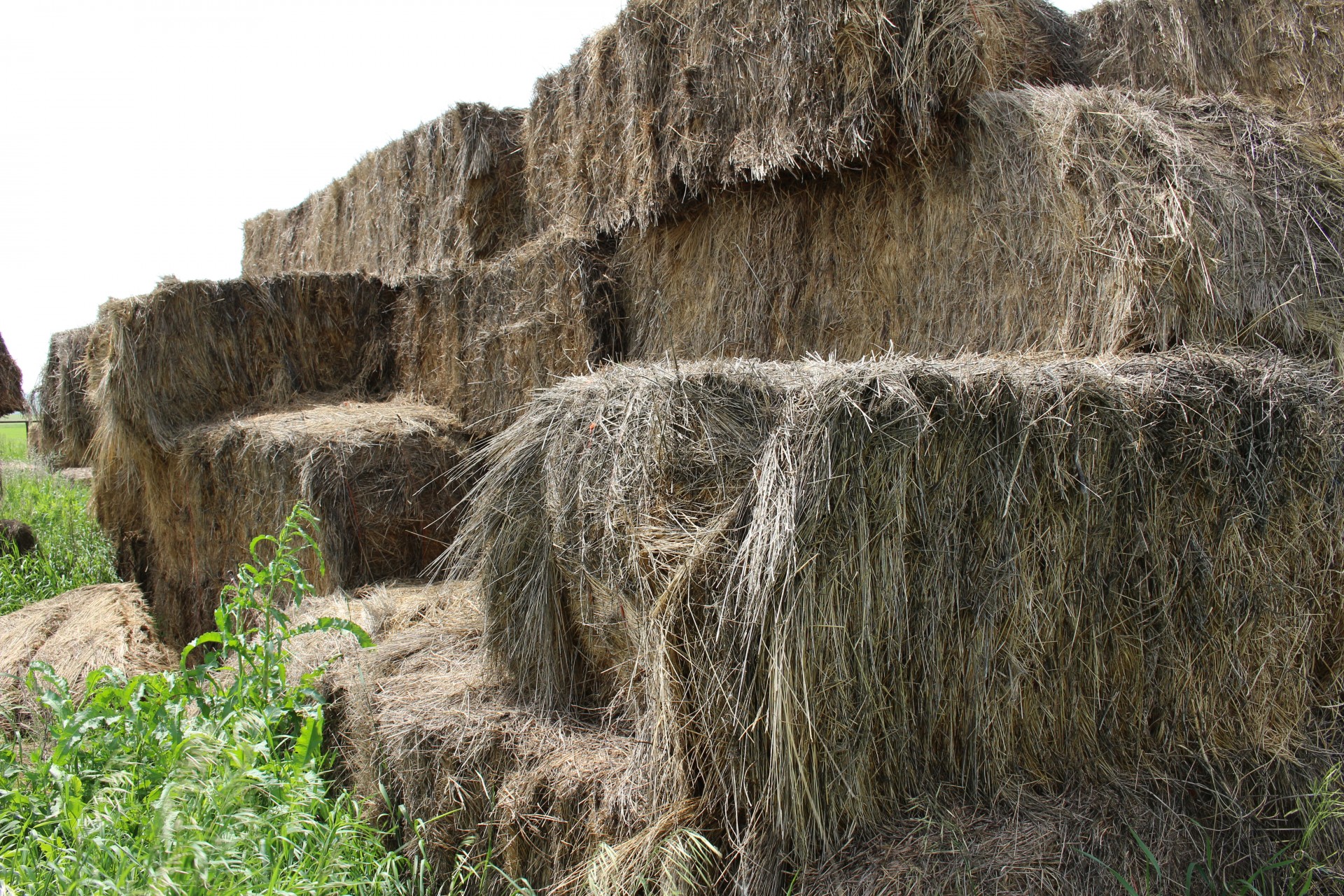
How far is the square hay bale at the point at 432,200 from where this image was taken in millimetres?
6352

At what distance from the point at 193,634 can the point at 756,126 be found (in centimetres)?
513

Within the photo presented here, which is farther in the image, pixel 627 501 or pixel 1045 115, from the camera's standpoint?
pixel 1045 115

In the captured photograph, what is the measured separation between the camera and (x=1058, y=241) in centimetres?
323

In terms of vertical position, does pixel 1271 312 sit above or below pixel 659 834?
above

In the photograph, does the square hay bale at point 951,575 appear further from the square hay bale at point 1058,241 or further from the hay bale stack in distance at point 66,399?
the hay bale stack in distance at point 66,399

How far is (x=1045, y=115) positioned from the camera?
3.29m

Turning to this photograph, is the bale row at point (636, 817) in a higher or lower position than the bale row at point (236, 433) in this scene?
lower

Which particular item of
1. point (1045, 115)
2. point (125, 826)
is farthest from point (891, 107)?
point (125, 826)

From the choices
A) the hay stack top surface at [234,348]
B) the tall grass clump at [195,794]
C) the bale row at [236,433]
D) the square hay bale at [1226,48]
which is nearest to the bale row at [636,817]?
the tall grass clump at [195,794]

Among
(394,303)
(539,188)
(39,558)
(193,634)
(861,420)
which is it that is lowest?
(193,634)

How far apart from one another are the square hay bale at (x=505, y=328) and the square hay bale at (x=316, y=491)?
0.92ft

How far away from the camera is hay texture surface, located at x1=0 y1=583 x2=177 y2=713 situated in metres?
4.20

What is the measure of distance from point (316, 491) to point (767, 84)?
316cm

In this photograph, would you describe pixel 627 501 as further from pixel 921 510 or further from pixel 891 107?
pixel 891 107
